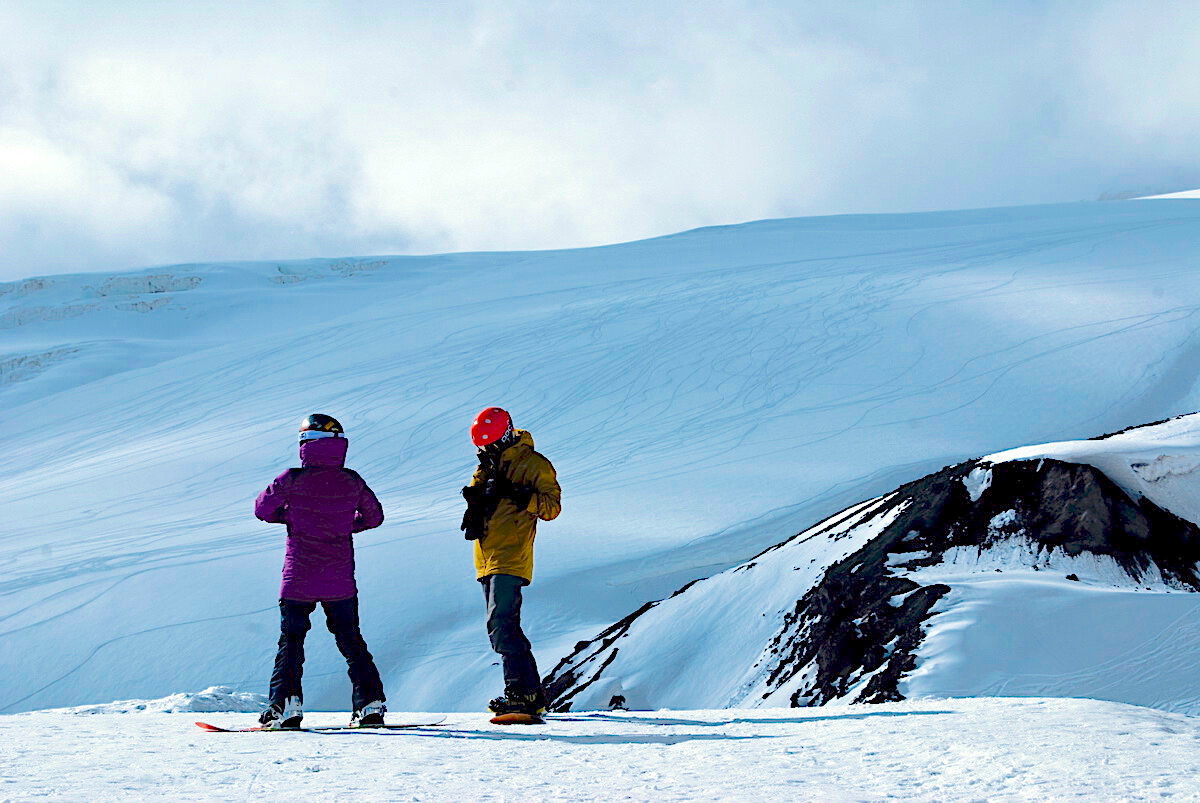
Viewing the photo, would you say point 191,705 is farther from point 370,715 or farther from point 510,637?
point 510,637

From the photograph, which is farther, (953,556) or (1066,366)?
(1066,366)

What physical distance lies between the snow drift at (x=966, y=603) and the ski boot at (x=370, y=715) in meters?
2.22

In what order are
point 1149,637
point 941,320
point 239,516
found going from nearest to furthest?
point 1149,637 < point 239,516 < point 941,320

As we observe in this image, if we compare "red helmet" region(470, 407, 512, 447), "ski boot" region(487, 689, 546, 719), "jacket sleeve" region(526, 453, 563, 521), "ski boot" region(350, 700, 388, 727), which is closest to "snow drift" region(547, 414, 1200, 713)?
"ski boot" region(487, 689, 546, 719)

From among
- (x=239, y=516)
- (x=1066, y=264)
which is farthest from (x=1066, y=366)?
(x=239, y=516)

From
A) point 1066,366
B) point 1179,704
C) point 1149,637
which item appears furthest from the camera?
point 1066,366

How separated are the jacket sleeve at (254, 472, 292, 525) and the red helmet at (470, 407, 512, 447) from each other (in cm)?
83

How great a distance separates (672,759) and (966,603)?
2311 mm

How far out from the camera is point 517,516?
4.80 meters

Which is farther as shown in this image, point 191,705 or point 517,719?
point 191,705

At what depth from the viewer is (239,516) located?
515 inches

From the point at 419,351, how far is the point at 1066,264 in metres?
12.5

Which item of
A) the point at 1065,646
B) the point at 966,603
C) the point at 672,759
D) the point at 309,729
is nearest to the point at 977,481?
the point at 966,603

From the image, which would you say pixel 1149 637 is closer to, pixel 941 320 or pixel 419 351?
pixel 941 320
